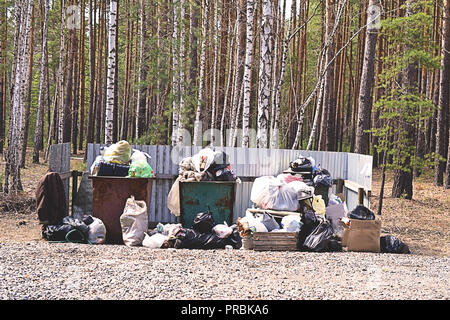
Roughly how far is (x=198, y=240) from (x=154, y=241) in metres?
0.62

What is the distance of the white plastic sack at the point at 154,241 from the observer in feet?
25.0

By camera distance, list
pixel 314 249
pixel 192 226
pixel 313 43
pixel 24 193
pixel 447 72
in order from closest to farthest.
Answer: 1. pixel 314 249
2. pixel 192 226
3. pixel 24 193
4. pixel 447 72
5. pixel 313 43

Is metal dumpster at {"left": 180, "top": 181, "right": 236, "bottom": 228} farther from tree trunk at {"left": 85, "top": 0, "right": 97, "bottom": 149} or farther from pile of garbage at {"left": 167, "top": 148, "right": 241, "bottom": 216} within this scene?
tree trunk at {"left": 85, "top": 0, "right": 97, "bottom": 149}

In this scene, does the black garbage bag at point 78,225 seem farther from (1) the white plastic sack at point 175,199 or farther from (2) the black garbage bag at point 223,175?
(2) the black garbage bag at point 223,175

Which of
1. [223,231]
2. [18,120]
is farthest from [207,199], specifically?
[18,120]

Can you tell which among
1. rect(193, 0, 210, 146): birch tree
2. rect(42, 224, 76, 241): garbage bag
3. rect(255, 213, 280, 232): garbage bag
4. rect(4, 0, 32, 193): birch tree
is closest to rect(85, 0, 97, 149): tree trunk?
rect(193, 0, 210, 146): birch tree

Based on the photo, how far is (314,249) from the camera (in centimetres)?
756

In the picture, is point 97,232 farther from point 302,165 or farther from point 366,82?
point 366,82

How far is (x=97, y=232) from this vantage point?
308 inches

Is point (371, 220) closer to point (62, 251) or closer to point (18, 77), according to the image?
point (62, 251)

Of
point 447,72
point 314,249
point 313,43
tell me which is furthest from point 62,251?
point 313,43

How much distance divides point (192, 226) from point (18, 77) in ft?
21.4
